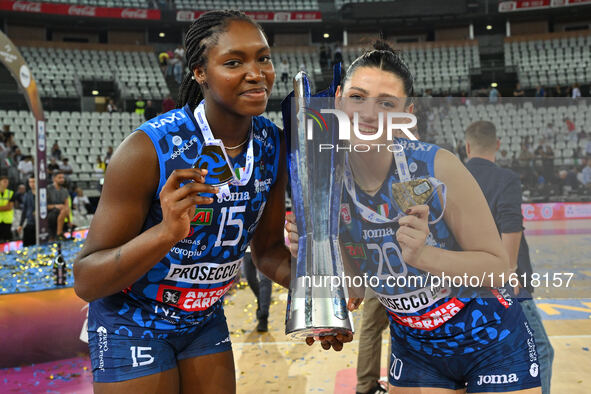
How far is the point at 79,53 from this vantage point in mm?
21078

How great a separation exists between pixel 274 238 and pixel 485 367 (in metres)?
0.76

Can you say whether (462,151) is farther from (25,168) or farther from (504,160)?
A: (25,168)

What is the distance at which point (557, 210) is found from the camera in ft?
3.94

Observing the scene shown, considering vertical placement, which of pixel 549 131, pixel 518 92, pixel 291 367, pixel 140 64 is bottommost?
pixel 291 367

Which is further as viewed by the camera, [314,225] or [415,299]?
[415,299]

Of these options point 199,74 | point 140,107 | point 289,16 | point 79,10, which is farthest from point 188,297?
point 289,16

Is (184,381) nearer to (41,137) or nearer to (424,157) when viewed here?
(424,157)

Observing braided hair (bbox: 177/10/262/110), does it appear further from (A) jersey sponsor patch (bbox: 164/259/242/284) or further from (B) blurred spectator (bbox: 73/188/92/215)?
(B) blurred spectator (bbox: 73/188/92/215)

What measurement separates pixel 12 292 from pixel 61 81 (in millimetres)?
15779

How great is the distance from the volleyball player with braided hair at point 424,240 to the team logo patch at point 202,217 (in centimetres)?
26

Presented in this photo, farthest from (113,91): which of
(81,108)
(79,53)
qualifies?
(79,53)

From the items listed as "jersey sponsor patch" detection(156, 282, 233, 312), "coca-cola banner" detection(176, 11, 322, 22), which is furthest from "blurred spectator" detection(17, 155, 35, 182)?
"coca-cola banner" detection(176, 11, 322, 22)

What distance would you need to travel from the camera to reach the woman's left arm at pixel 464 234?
4.21 ft

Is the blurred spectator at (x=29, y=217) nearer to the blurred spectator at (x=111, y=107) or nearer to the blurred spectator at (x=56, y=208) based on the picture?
the blurred spectator at (x=56, y=208)
